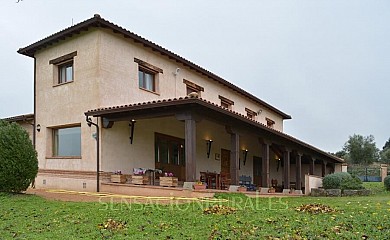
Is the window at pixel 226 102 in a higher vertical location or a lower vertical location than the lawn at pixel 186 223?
higher

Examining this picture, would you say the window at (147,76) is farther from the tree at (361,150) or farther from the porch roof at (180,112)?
the tree at (361,150)

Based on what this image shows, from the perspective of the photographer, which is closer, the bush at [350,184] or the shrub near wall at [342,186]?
the shrub near wall at [342,186]

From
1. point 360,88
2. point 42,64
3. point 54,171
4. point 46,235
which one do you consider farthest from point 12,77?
point 360,88

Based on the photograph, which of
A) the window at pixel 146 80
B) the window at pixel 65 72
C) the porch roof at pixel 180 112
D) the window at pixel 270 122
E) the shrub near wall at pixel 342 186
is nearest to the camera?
the porch roof at pixel 180 112

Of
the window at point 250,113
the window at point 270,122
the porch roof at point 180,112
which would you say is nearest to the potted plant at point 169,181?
the porch roof at point 180,112

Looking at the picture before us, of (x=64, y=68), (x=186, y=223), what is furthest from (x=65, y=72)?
(x=186, y=223)

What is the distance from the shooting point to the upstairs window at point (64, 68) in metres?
15.5

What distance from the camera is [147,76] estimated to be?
16.8 metres

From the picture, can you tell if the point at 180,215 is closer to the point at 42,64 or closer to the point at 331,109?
the point at 42,64

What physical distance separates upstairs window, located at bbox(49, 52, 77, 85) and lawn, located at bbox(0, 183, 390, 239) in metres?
7.37

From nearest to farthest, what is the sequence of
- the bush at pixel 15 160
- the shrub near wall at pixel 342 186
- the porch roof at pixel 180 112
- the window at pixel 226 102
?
1. the porch roof at pixel 180 112
2. the bush at pixel 15 160
3. the shrub near wall at pixel 342 186
4. the window at pixel 226 102

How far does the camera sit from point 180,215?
7953 mm

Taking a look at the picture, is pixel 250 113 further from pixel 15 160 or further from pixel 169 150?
pixel 15 160

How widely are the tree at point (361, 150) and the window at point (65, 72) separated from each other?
37365mm
